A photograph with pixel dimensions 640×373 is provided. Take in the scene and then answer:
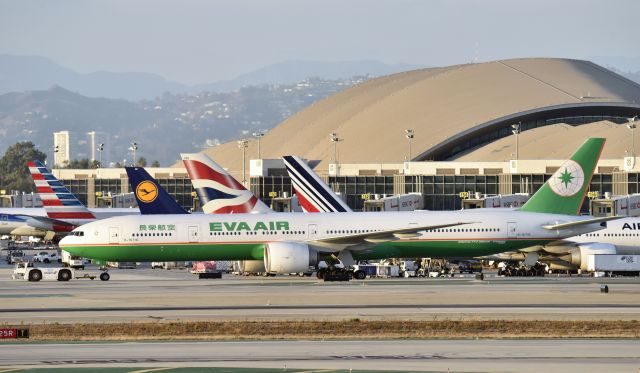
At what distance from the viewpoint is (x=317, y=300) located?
54906mm

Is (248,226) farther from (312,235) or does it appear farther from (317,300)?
(317,300)

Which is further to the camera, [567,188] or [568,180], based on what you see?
[568,180]

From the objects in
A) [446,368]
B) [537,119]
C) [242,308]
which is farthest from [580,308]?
[537,119]

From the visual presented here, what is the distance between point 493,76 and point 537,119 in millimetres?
10651

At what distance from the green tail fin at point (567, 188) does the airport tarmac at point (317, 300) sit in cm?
450

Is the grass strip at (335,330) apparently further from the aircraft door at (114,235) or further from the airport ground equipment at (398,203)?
the airport ground equipment at (398,203)

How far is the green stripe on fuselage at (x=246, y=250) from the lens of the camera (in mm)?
69625

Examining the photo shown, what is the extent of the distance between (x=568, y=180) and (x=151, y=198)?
1095 inches

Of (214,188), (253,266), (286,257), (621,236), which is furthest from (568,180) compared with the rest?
(214,188)

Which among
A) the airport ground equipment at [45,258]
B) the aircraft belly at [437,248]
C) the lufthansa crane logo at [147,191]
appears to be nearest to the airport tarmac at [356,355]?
the aircraft belly at [437,248]

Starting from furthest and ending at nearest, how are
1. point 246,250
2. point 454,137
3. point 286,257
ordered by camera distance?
point 454,137
point 246,250
point 286,257

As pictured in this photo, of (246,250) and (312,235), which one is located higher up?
(312,235)

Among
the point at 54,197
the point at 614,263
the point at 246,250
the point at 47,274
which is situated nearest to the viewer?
the point at 246,250

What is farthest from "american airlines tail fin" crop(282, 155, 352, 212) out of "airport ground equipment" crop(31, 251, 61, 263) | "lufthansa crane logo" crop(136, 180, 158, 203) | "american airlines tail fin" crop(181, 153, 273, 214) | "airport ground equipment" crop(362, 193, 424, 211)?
"airport ground equipment" crop(31, 251, 61, 263)
